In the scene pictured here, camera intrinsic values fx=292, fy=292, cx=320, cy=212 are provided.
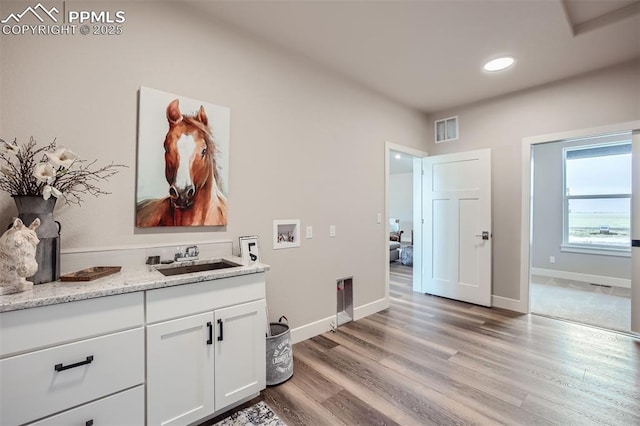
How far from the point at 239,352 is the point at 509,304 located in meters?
3.40

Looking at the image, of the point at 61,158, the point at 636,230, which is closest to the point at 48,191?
the point at 61,158

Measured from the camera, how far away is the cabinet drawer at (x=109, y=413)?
4.08 ft

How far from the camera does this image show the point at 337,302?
3.20m

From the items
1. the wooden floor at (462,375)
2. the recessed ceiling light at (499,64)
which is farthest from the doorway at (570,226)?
the recessed ceiling light at (499,64)

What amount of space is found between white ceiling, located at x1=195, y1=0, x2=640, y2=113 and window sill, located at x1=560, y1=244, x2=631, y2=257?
3.42 meters

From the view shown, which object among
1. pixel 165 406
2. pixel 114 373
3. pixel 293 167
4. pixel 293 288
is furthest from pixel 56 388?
pixel 293 167

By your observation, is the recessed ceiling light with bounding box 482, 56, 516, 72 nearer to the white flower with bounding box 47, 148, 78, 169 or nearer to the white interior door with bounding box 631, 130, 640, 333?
the white interior door with bounding box 631, 130, 640, 333

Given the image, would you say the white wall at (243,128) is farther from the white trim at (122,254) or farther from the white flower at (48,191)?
the white flower at (48,191)

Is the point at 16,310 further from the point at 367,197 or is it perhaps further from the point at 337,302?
Answer: the point at 367,197

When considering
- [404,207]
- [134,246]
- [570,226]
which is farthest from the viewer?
[404,207]

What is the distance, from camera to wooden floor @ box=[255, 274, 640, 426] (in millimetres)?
1781

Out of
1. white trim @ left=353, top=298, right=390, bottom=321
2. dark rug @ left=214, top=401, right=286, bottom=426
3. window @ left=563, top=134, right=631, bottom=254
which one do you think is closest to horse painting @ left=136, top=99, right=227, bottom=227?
dark rug @ left=214, top=401, right=286, bottom=426

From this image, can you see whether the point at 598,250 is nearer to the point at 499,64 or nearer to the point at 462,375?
the point at 499,64

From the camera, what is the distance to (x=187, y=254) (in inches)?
80.0
